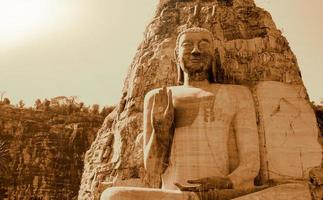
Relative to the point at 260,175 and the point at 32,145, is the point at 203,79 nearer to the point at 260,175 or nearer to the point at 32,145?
the point at 260,175

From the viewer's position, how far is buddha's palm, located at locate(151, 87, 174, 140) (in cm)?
596

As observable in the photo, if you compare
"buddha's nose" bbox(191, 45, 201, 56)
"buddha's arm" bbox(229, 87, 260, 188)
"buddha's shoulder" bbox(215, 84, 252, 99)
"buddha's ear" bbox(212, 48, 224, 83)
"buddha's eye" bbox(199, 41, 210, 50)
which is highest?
A: "buddha's eye" bbox(199, 41, 210, 50)

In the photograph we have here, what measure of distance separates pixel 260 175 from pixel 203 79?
4.62ft

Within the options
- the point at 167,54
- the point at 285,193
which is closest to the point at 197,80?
the point at 285,193

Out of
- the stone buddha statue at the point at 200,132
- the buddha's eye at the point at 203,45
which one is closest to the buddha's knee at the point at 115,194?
the stone buddha statue at the point at 200,132

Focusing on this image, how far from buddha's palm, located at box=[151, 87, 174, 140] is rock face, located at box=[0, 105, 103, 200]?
17.4 m

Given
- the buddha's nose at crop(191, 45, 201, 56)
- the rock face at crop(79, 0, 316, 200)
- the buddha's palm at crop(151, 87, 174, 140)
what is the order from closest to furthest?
the buddha's palm at crop(151, 87, 174, 140), the buddha's nose at crop(191, 45, 201, 56), the rock face at crop(79, 0, 316, 200)

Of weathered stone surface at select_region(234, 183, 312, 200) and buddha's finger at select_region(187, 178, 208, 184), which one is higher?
buddha's finger at select_region(187, 178, 208, 184)

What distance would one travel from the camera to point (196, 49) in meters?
6.38

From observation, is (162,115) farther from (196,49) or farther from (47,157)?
(47,157)

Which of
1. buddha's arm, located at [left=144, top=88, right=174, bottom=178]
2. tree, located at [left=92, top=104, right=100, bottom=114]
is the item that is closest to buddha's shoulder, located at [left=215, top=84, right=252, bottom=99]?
buddha's arm, located at [left=144, top=88, right=174, bottom=178]

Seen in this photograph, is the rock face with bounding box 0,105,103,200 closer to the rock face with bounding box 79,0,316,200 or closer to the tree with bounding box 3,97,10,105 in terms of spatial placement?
the tree with bounding box 3,97,10,105

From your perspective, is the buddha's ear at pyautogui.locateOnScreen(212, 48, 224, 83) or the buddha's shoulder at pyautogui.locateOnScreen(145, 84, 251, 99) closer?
the buddha's shoulder at pyautogui.locateOnScreen(145, 84, 251, 99)

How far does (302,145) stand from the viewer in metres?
6.32
